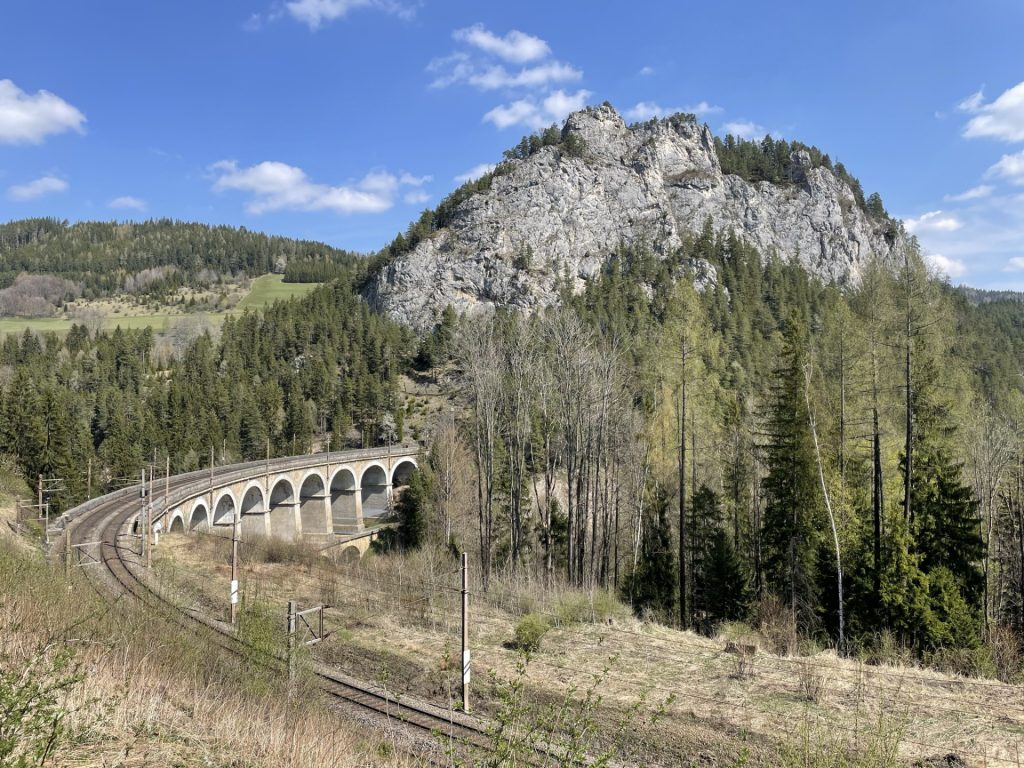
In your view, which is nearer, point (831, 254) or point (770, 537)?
point (770, 537)

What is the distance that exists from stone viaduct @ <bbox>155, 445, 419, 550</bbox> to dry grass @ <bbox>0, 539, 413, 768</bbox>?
79.6 feet

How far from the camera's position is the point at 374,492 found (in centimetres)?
6369

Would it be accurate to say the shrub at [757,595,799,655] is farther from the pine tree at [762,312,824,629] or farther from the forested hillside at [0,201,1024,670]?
the pine tree at [762,312,824,629]

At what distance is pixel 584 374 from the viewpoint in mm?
24453

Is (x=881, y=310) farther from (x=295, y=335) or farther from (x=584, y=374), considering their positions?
(x=295, y=335)

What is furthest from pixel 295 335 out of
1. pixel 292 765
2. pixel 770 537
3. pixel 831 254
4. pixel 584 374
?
pixel 831 254

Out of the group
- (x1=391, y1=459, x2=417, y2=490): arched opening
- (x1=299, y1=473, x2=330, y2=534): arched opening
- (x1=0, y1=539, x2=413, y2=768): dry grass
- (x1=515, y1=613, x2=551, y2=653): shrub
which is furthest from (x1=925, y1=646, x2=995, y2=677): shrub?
(x1=391, y1=459, x2=417, y2=490): arched opening

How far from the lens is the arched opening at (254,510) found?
45031 mm

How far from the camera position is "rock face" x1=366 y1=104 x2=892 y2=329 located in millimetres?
107000

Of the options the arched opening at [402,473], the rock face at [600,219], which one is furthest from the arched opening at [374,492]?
the rock face at [600,219]

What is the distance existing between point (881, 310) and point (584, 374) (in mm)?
10599

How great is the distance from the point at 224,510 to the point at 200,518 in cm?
367

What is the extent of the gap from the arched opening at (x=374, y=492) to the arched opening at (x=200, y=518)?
21.2 metres

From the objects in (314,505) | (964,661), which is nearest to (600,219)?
(314,505)
